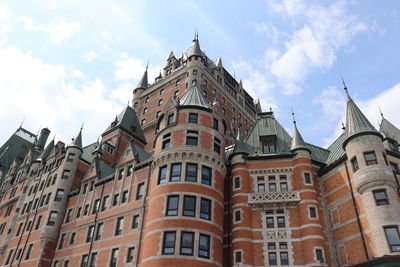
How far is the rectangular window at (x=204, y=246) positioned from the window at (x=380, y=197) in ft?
51.2

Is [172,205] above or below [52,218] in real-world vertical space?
below

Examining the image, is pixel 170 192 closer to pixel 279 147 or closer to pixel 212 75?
pixel 279 147

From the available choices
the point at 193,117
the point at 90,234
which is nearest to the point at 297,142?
the point at 193,117

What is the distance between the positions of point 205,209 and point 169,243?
4.99 meters

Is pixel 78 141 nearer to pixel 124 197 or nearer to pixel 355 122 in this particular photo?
pixel 124 197

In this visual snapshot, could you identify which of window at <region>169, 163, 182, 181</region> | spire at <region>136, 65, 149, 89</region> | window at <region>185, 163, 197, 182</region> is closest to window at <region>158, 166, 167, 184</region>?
window at <region>169, 163, 182, 181</region>

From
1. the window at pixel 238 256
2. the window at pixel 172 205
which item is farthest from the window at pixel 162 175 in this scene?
the window at pixel 238 256

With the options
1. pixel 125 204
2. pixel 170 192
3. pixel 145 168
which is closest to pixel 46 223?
pixel 125 204

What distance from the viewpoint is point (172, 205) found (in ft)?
117

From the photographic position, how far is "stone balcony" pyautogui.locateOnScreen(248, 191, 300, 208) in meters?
36.4

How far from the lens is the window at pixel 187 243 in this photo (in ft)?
108

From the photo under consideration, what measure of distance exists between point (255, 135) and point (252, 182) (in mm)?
8384

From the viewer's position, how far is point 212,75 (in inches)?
3078

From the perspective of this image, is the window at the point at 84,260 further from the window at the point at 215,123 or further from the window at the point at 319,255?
the window at the point at 319,255
